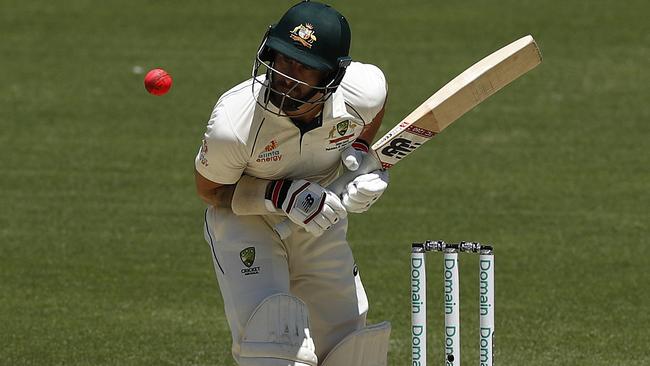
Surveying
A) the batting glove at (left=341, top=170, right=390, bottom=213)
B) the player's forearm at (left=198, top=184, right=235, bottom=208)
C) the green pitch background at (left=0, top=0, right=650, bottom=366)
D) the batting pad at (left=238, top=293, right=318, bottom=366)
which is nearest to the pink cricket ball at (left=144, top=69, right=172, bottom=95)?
the player's forearm at (left=198, top=184, right=235, bottom=208)

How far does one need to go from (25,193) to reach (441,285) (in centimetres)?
360

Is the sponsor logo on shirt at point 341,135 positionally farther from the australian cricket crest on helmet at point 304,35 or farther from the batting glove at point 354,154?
the australian cricket crest on helmet at point 304,35

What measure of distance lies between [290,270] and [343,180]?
19.8 inches

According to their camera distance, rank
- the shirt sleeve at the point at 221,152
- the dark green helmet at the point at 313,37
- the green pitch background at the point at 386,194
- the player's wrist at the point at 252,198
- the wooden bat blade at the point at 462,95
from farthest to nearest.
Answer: the green pitch background at the point at 386,194 → the wooden bat blade at the point at 462,95 → the player's wrist at the point at 252,198 → the shirt sleeve at the point at 221,152 → the dark green helmet at the point at 313,37

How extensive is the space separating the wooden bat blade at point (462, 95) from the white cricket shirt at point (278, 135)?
Answer: 14cm

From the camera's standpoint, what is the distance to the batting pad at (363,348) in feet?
16.7

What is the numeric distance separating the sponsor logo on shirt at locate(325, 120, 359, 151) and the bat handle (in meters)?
0.10

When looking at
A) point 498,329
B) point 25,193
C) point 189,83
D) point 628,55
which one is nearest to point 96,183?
point 25,193

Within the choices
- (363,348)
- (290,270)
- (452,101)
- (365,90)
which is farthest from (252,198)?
(452,101)

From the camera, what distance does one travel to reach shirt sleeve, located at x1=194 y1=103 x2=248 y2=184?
15.9ft

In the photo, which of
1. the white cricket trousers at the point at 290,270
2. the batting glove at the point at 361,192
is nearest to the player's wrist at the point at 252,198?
the white cricket trousers at the point at 290,270

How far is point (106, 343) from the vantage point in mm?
7133

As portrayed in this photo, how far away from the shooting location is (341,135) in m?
5.06

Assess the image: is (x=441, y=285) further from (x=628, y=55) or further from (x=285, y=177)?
Answer: (x=628, y=55)
